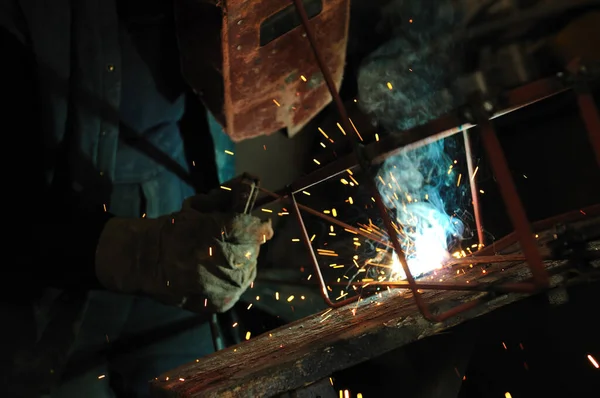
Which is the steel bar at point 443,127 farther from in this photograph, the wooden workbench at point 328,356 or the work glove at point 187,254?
the work glove at point 187,254

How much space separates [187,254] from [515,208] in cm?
125

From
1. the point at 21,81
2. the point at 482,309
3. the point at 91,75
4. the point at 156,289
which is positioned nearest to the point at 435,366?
the point at 482,309

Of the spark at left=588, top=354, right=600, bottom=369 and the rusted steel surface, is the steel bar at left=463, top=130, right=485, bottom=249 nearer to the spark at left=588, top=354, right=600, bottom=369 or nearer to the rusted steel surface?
the spark at left=588, top=354, right=600, bottom=369

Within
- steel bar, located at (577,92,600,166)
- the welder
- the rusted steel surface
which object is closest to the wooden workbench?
steel bar, located at (577,92,600,166)

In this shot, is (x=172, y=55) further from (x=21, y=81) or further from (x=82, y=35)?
(x=21, y=81)

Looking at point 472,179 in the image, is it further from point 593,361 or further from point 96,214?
point 96,214

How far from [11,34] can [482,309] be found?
203cm

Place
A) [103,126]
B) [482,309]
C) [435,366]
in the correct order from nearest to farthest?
[482,309] < [435,366] < [103,126]

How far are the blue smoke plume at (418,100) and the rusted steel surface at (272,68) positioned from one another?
485 millimetres

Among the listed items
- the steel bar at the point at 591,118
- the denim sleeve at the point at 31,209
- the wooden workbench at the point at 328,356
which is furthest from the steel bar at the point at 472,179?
the denim sleeve at the point at 31,209

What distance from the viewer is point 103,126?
2131 millimetres

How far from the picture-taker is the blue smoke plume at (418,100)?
A: 8.44 feet

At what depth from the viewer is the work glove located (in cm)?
176

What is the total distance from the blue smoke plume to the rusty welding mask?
0.49 metres
